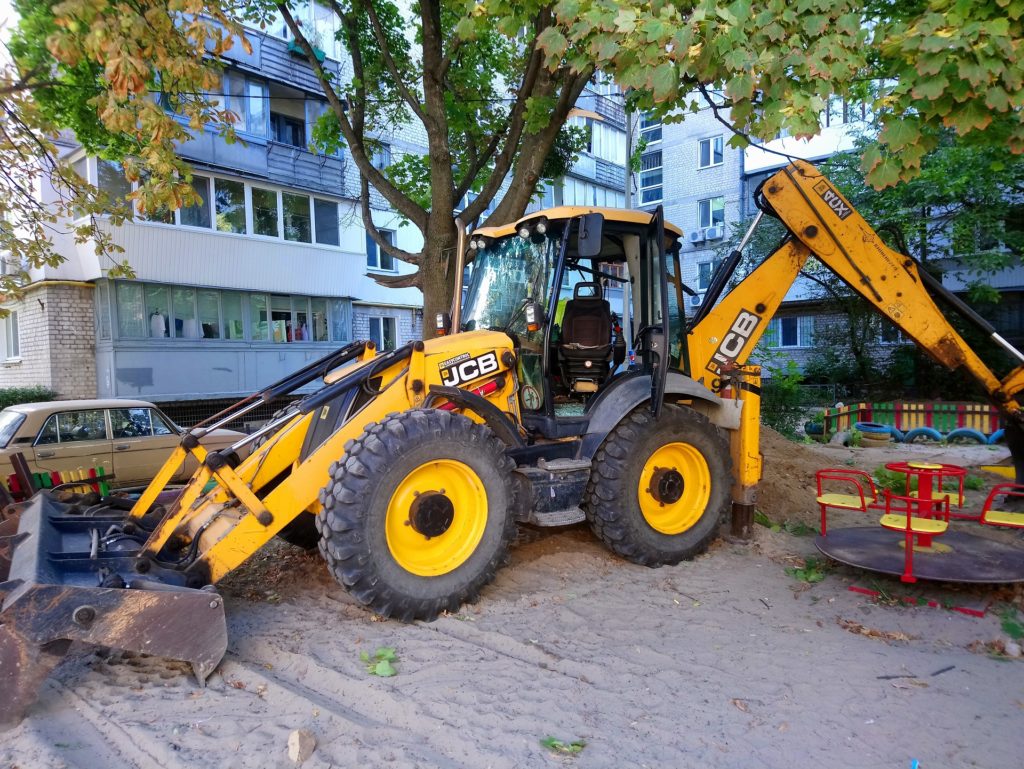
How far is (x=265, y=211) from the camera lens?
59.4ft

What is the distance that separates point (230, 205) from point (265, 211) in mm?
932

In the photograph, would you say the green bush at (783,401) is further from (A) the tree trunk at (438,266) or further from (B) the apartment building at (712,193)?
(B) the apartment building at (712,193)

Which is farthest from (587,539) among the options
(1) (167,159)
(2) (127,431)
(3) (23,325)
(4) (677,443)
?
(3) (23,325)

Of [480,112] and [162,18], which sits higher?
[480,112]

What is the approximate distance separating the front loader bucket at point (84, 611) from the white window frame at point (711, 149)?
28604mm

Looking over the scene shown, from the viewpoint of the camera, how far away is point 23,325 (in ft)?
54.2

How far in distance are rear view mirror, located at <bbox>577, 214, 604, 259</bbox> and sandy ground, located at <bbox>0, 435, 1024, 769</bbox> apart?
8.12ft

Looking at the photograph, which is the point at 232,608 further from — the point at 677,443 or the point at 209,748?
the point at 677,443

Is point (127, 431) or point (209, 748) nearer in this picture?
point (209, 748)

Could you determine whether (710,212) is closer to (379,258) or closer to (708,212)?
(708,212)

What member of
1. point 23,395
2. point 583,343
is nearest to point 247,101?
point 23,395

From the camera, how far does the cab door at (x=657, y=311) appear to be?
5555mm

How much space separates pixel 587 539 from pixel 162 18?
215 inches

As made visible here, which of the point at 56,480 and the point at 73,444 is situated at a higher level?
the point at 73,444
